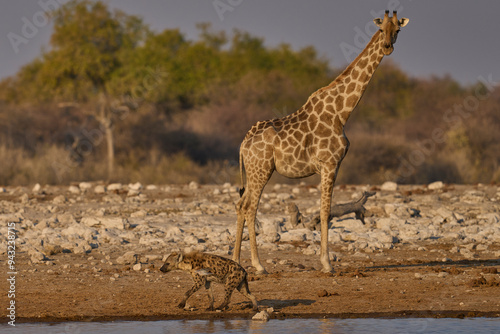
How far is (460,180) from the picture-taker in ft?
86.5

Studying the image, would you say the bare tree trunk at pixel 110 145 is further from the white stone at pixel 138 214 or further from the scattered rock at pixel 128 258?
the scattered rock at pixel 128 258

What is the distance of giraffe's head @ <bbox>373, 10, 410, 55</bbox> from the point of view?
10.4 meters

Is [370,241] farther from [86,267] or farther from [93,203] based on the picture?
[93,203]

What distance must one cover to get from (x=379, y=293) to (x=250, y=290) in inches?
59.4

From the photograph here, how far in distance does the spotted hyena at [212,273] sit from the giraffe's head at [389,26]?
140 inches

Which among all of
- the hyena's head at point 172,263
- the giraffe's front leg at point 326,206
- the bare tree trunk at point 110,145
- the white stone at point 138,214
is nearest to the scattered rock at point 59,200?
the white stone at point 138,214

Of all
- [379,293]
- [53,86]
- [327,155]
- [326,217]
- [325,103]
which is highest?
[53,86]

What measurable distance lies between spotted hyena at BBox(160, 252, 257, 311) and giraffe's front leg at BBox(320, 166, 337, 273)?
187cm

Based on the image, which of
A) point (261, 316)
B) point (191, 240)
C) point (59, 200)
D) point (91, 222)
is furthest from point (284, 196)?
point (261, 316)

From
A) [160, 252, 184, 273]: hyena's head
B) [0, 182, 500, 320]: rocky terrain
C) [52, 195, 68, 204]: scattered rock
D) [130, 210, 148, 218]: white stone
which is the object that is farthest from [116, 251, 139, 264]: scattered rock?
[52, 195, 68, 204]: scattered rock

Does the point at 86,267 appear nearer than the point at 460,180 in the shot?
Yes

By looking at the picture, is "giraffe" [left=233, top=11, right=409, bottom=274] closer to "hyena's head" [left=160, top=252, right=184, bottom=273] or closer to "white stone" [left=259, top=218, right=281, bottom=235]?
"hyena's head" [left=160, top=252, right=184, bottom=273]

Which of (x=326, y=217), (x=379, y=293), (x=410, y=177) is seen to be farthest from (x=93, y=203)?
(x=410, y=177)

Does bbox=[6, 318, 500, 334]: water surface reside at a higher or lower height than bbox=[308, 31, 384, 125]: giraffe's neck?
lower
